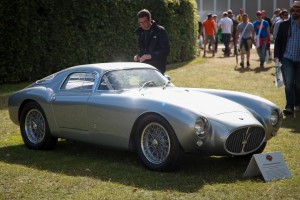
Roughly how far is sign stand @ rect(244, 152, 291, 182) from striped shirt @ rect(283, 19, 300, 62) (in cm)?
492

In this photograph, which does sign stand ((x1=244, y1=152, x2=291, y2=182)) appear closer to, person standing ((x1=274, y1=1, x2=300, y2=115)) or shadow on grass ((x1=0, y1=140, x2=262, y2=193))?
shadow on grass ((x1=0, y1=140, x2=262, y2=193))

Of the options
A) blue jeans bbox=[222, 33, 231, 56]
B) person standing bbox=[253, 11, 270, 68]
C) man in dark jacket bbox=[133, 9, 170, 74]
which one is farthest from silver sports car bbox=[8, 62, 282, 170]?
blue jeans bbox=[222, 33, 231, 56]

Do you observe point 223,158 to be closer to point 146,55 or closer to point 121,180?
point 121,180

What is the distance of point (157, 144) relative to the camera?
7.06 metres

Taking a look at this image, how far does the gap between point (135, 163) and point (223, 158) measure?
1194 mm

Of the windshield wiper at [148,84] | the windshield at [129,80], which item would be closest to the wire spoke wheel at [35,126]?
the windshield at [129,80]

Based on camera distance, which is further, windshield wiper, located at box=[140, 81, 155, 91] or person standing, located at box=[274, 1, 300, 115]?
person standing, located at box=[274, 1, 300, 115]

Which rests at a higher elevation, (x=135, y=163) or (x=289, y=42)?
(x=289, y=42)

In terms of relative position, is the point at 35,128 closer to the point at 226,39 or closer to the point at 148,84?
the point at 148,84

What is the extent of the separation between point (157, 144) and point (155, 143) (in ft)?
0.09

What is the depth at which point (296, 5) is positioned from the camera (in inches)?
439

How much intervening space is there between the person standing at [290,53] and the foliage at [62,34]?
7.69 metres

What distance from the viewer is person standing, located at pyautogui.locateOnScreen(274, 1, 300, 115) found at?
449 inches

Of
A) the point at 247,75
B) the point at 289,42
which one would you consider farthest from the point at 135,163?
the point at 247,75
